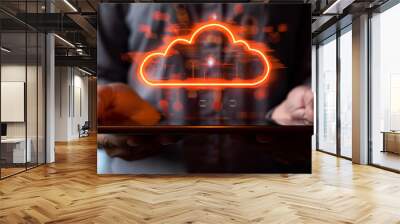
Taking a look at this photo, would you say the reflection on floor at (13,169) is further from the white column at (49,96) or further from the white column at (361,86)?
A: the white column at (361,86)

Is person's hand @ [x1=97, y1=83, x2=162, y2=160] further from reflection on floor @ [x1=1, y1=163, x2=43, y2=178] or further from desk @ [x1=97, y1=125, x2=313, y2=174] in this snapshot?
reflection on floor @ [x1=1, y1=163, x2=43, y2=178]

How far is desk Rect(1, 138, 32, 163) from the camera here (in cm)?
704

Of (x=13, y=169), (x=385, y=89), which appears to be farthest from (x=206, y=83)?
(x=13, y=169)

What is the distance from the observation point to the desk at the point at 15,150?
7.04m

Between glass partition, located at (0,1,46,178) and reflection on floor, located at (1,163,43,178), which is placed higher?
glass partition, located at (0,1,46,178)

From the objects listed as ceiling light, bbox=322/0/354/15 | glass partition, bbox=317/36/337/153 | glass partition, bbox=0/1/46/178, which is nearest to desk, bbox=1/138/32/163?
glass partition, bbox=0/1/46/178

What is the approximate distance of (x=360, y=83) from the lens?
8195 millimetres

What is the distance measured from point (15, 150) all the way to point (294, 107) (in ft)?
18.0

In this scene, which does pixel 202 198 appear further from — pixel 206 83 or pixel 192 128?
pixel 206 83

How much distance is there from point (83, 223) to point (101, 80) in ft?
9.96

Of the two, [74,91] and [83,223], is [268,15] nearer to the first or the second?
[83,223]

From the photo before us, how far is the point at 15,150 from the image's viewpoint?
24.2 feet

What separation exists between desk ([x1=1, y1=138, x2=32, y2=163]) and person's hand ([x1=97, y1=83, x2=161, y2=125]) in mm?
2212

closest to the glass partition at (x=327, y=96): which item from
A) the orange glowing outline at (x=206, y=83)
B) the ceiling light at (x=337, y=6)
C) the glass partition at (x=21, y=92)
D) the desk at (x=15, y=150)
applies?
the ceiling light at (x=337, y=6)
